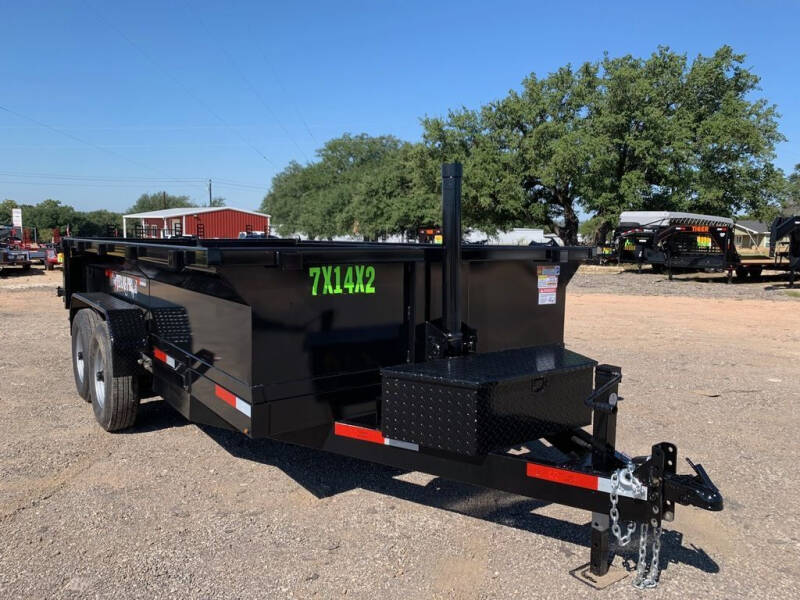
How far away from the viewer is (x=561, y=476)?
2660 millimetres

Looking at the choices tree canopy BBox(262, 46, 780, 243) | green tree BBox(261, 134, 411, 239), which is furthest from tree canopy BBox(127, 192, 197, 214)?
tree canopy BBox(262, 46, 780, 243)

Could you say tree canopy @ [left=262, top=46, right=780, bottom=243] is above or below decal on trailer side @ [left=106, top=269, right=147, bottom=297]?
above

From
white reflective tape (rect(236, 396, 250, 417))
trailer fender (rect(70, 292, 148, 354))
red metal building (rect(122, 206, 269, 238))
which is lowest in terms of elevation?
white reflective tape (rect(236, 396, 250, 417))

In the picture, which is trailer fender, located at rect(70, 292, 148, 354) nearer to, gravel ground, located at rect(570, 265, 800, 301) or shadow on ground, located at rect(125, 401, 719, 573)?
shadow on ground, located at rect(125, 401, 719, 573)

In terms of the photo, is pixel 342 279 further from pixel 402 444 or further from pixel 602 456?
pixel 602 456

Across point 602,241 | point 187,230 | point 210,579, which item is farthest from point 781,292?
point 187,230

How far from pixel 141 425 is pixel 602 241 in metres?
32.5

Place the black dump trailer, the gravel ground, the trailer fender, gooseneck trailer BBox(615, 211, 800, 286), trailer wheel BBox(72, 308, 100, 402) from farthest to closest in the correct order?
gooseneck trailer BBox(615, 211, 800, 286) → the gravel ground → trailer wheel BBox(72, 308, 100, 402) → the trailer fender → the black dump trailer

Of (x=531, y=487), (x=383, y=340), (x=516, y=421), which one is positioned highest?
(x=383, y=340)

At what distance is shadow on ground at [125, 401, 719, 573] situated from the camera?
3176mm

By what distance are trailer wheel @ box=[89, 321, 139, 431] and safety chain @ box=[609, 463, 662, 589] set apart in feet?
11.0

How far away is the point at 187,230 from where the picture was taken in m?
50.5

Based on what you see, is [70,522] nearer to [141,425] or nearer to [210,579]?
[210,579]

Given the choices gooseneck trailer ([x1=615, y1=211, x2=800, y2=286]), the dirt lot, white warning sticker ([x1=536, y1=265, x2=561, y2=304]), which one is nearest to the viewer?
the dirt lot
